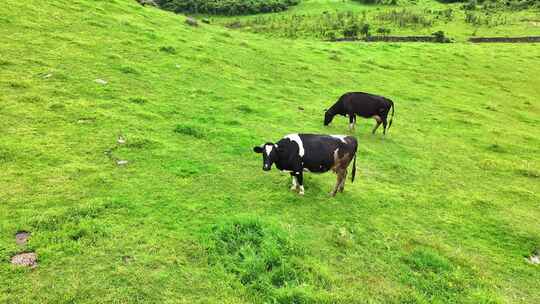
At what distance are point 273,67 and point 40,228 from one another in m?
19.4

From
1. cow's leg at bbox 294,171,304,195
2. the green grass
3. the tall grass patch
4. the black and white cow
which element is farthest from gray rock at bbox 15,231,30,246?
the green grass

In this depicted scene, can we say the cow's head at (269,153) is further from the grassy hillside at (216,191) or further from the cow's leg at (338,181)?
the cow's leg at (338,181)

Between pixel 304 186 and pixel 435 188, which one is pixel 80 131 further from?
pixel 435 188

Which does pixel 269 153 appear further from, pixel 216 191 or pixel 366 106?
pixel 366 106

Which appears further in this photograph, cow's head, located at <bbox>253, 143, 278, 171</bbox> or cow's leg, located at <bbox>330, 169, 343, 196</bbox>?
cow's leg, located at <bbox>330, 169, 343, 196</bbox>

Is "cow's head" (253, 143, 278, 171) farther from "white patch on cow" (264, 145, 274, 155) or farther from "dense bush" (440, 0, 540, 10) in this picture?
"dense bush" (440, 0, 540, 10)

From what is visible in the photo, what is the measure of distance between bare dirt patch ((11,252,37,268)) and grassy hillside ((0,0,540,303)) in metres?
0.13

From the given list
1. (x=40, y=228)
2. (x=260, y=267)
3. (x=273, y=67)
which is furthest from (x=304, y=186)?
(x=273, y=67)

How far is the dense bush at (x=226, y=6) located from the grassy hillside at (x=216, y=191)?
60.7 meters

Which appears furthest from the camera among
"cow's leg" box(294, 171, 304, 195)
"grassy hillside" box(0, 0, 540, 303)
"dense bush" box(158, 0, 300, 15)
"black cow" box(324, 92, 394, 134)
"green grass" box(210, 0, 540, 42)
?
"dense bush" box(158, 0, 300, 15)

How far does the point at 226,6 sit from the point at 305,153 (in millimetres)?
76080

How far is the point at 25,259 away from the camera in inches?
261

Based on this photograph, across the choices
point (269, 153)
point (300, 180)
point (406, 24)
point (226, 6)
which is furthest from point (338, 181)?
point (226, 6)

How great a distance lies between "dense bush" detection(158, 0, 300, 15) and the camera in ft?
258
